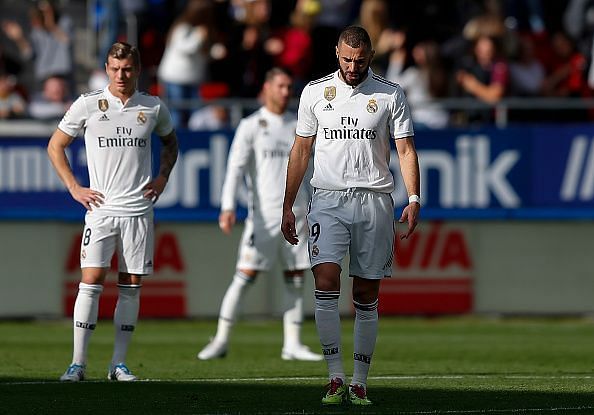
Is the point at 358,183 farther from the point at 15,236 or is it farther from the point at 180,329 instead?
the point at 15,236

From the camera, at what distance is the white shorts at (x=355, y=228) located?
916 cm

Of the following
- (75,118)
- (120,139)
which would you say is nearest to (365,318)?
(120,139)

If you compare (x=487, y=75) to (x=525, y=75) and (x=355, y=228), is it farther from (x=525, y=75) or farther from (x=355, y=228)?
(x=355, y=228)

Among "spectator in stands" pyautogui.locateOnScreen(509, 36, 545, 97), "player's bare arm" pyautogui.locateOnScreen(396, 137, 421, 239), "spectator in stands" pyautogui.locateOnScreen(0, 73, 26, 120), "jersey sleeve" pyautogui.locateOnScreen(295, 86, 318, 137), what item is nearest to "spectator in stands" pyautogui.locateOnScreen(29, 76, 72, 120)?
"spectator in stands" pyautogui.locateOnScreen(0, 73, 26, 120)

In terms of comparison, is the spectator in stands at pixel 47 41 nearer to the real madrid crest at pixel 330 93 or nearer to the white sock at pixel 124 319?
the white sock at pixel 124 319

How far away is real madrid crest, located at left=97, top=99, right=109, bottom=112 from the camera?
10812mm

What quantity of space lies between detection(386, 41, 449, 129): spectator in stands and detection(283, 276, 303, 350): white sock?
5904 millimetres

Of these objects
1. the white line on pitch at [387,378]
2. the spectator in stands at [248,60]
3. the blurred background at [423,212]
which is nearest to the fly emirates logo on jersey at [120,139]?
the white line on pitch at [387,378]

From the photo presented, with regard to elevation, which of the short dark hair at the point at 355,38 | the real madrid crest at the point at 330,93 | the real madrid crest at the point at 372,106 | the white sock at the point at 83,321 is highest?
the short dark hair at the point at 355,38

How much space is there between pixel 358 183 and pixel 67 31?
12.0 metres

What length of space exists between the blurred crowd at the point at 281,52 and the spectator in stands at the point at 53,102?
19mm

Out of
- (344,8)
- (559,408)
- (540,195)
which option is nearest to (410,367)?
→ (559,408)

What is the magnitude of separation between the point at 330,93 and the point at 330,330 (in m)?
1.58

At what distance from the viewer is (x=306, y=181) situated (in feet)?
44.0
